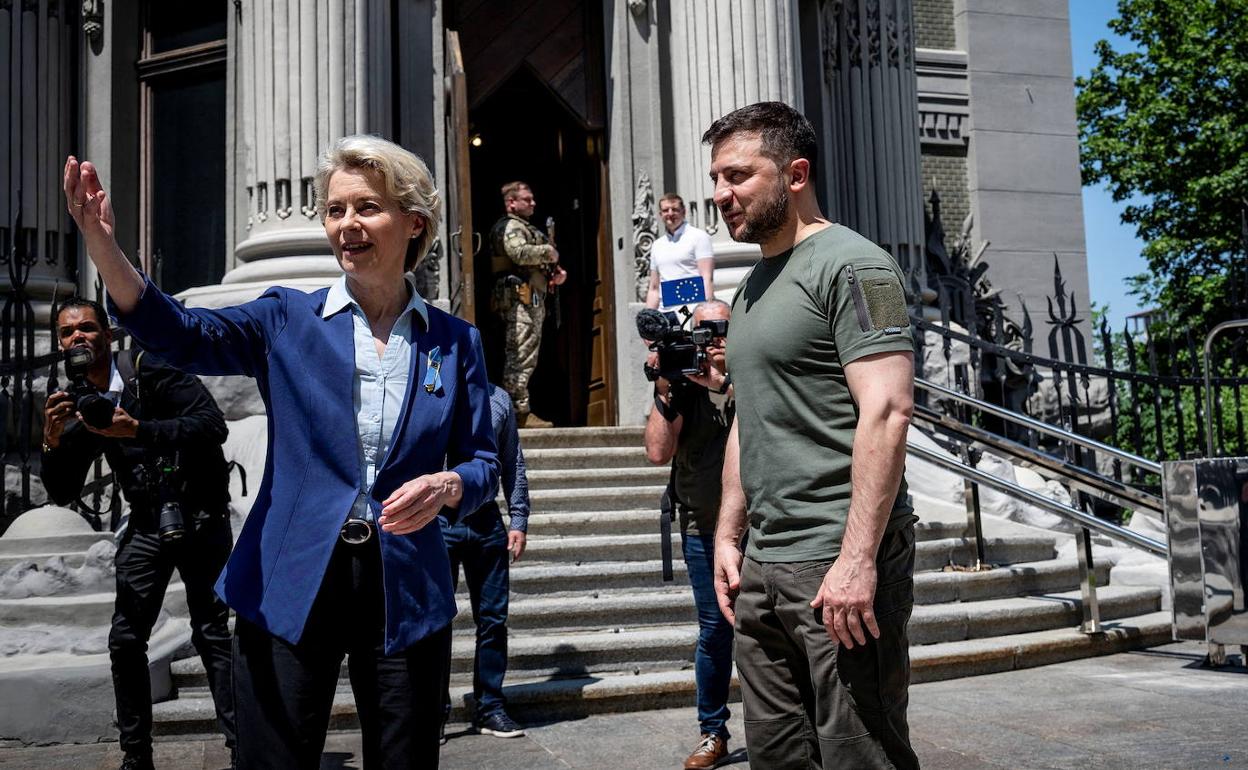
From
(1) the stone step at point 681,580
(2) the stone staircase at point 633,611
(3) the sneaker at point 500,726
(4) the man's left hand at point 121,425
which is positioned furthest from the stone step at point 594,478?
(4) the man's left hand at point 121,425

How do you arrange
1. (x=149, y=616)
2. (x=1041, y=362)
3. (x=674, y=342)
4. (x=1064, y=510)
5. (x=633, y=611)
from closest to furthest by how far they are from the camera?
(x=674, y=342), (x=149, y=616), (x=633, y=611), (x=1064, y=510), (x=1041, y=362)

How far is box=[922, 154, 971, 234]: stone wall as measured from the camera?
16.6 meters

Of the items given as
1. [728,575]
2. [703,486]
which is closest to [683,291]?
[703,486]

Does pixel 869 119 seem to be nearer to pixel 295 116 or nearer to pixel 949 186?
pixel 949 186

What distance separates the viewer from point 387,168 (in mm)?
2850

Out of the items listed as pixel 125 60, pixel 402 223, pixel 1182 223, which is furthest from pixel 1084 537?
pixel 1182 223

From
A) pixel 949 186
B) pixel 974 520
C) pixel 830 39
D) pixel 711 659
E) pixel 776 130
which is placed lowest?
pixel 711 659

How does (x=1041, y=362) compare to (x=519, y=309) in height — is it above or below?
below

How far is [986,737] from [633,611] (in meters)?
2.28

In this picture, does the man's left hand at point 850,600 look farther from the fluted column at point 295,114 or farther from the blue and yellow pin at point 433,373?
the fluted column at point 295,114

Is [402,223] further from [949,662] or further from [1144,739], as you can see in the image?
[949,662]

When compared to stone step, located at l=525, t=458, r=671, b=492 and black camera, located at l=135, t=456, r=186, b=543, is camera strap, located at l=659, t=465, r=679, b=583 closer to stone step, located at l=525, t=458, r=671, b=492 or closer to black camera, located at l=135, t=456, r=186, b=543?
black camera, located at l=135, t=456, r=186, b=543

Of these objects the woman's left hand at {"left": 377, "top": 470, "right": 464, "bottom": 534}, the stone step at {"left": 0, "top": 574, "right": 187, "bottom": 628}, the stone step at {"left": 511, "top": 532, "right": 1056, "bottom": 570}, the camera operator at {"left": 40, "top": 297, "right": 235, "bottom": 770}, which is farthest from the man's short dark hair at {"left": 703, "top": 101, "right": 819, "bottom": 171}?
the stone step at {"left": 511, "top": 532, "right": 1056, "bottom": 570}

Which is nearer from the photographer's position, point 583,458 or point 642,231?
point 583,458
